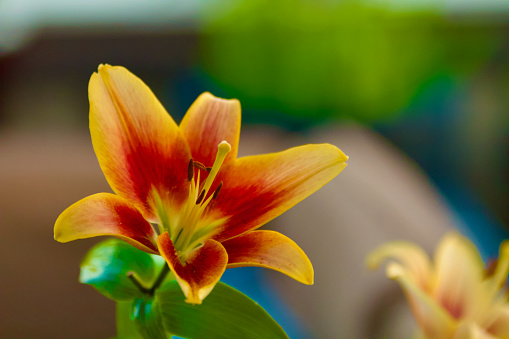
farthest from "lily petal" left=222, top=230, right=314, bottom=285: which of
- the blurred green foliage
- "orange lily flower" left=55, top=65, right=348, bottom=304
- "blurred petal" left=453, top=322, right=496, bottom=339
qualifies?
the blurred green foliage

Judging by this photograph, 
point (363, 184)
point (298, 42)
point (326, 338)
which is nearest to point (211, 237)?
point (326, 338)

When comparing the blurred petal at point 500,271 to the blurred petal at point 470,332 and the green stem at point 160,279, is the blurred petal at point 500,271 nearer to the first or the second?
the blurred petal at point 470,332

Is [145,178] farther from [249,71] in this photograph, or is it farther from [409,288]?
[249,71]

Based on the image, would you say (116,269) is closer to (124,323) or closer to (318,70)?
(124,323)

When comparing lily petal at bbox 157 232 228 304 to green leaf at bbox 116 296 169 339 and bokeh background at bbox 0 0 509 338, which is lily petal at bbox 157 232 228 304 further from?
bokeh background at bbox 0 0 509 338

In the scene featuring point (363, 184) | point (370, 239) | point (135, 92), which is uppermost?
point (135, 92)

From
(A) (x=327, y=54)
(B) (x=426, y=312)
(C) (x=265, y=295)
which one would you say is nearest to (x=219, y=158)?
(B) (x=426, y=312)
